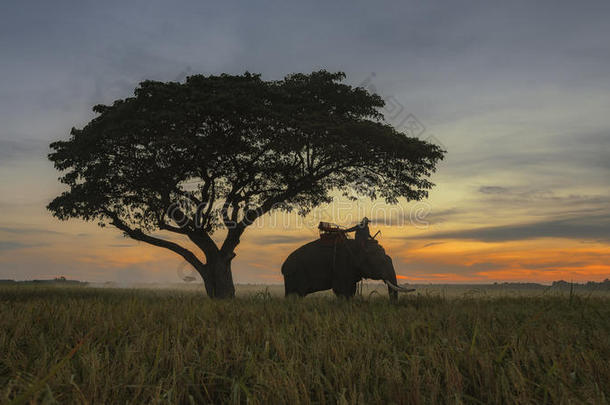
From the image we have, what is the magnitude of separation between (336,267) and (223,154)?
7464 millimetres

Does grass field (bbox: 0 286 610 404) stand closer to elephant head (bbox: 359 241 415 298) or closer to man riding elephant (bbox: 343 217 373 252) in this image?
elephant head (bbox: 359 241 415 298)

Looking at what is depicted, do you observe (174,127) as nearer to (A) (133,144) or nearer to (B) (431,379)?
(A) (133,144)

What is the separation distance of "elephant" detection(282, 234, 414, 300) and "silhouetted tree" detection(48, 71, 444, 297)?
3988mm

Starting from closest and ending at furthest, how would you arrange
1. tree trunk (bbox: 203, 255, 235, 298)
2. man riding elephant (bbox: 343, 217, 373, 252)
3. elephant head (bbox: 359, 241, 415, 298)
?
elephant head (bbox: 359, 241, 415, 298), man riding elephant (bbox: 343, 217, 373, 252), tree trunk (bbox: 203, 255, 235, 298)

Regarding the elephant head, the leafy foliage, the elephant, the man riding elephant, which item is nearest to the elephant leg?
the elephant

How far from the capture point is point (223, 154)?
1988cm

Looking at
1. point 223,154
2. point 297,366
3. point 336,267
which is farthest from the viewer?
point 223,154

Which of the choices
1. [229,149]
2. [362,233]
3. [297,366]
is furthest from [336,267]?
[297,366]

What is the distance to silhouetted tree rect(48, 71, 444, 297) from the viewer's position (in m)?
18.2

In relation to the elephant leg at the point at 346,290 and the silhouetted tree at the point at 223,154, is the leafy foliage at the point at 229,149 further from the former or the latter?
the elephant leg at the point at 346,290

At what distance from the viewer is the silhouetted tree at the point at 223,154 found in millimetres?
18156

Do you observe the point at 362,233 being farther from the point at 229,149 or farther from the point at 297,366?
the point at 297,366

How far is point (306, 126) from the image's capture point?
17.5 meters

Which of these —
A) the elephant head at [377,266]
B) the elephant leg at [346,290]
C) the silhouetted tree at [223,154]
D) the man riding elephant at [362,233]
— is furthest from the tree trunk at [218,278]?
the elephant head at [377,266]
